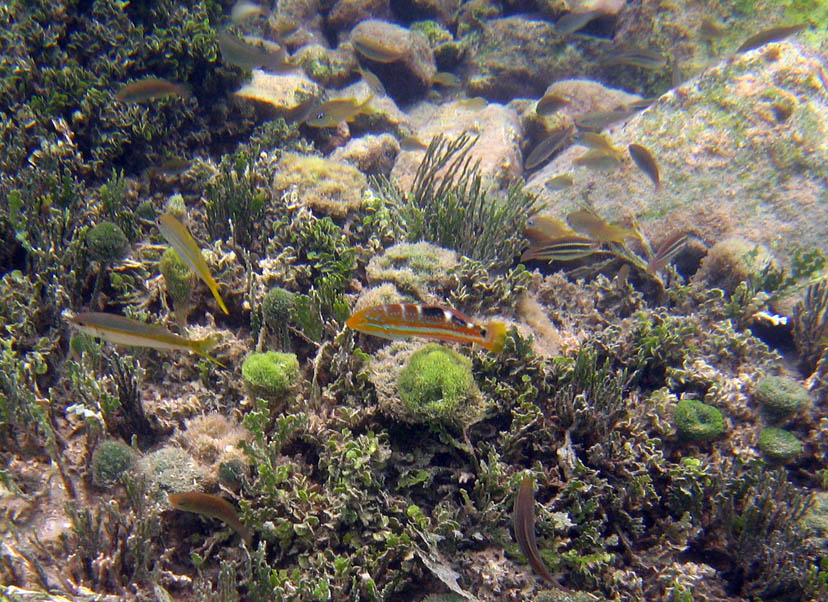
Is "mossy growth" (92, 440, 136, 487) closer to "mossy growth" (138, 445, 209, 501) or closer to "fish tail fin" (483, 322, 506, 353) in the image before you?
"mossy growth" (138, 445, 209, 501)

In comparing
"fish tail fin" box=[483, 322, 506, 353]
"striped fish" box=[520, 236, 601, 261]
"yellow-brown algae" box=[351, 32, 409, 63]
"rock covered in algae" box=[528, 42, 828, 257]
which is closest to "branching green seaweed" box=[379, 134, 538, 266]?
"striped fish" box=[520, 236, 601, 261]

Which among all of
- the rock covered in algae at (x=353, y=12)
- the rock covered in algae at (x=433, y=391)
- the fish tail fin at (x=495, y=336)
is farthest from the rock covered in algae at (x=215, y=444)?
the rock covered in algae at (x=353, y=12)

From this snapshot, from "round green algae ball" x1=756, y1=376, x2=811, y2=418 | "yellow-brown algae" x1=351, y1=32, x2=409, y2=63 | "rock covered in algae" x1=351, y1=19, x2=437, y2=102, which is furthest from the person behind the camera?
"rock covered in algae" x1=351, y1=19, x2=437, y2=102

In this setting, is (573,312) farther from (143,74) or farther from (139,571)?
(143,74)

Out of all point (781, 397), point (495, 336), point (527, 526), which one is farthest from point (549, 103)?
point (527, 526)

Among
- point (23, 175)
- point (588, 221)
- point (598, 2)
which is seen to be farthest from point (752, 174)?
point (23, 175)

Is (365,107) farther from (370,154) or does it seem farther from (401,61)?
(401,61)
